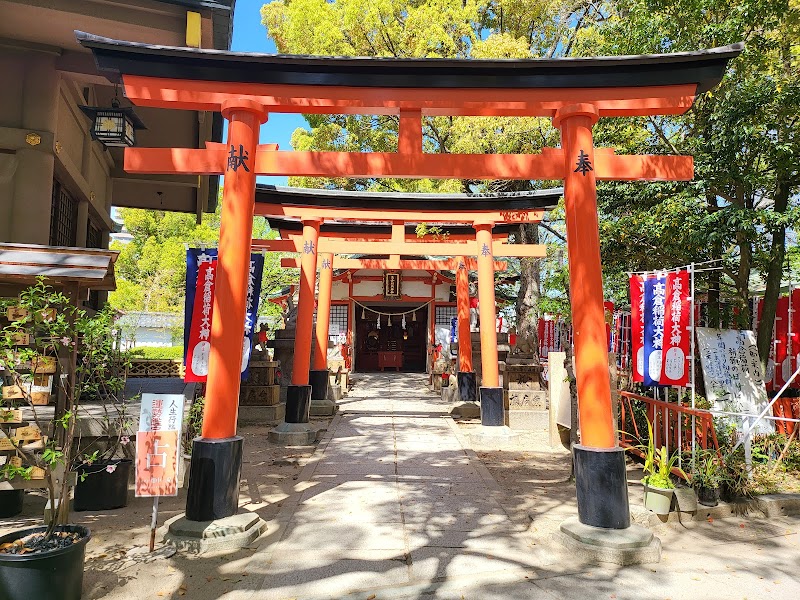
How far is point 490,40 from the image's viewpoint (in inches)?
571

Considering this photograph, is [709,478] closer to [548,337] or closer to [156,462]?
[156,462]

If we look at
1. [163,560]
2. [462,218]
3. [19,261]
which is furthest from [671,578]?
[462,218]

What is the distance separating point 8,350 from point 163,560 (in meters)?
2.24

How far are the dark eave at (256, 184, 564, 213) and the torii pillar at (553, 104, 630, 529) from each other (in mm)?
5707

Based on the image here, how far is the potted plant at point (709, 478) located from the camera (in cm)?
629

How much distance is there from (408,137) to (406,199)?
6.07 metres

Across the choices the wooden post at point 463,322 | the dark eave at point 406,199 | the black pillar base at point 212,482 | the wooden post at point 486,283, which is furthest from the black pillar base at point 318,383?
the black pillar base at point 212,482

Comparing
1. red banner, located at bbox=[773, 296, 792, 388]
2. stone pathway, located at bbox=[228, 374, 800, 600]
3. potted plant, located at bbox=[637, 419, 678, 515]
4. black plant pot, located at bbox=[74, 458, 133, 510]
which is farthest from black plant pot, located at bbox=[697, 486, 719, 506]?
black plant pot, located at bbox=[74, 458, 133, 510]

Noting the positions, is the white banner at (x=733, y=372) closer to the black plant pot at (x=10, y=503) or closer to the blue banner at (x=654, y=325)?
the blue banner at (x=654, y=325)

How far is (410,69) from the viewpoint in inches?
232

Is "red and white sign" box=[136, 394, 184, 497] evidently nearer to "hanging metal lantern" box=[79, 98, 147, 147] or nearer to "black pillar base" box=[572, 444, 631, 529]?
"black pillar base" box=[572, 444, 631, 529]

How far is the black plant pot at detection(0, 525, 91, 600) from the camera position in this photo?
3.55 metres

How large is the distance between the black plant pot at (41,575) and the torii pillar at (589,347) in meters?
4.36

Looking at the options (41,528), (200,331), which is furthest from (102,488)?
(41,528)
